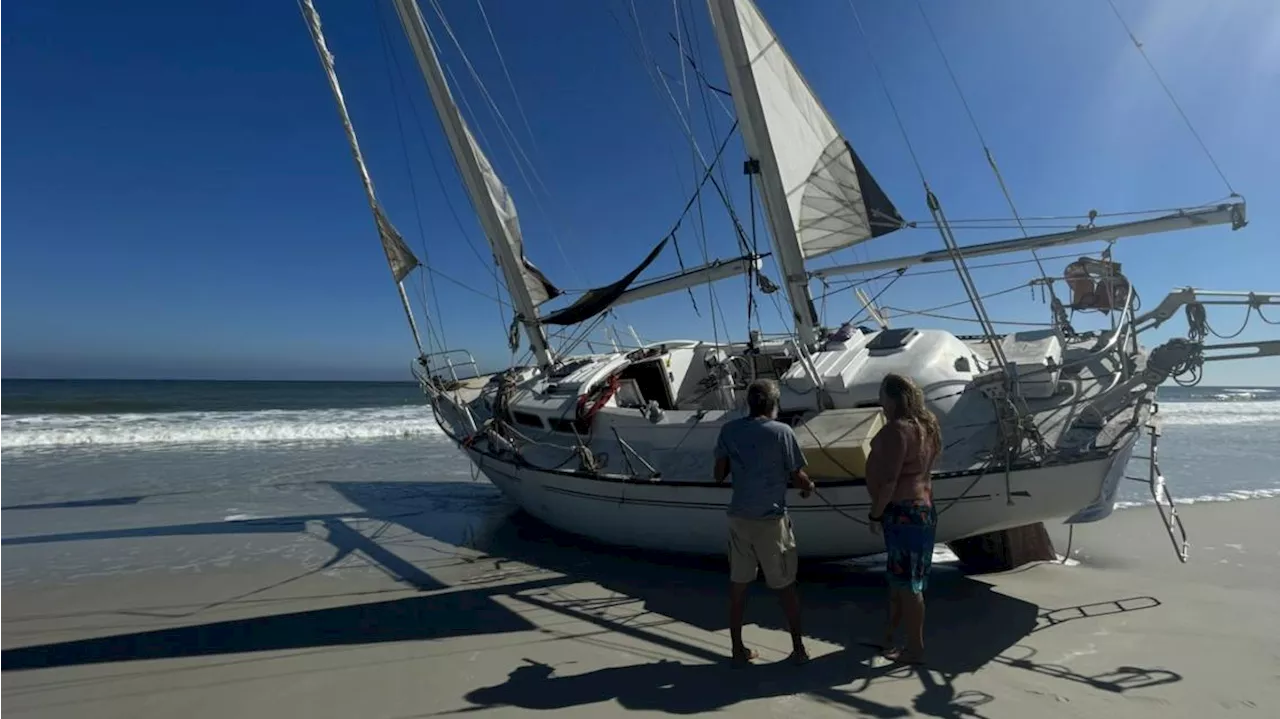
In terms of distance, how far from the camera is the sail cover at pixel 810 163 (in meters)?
8.78

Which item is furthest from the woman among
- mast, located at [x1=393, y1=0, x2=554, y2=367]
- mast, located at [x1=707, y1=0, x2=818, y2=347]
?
mast, located at [x1=393, y1=0, x2=554, y2=367]

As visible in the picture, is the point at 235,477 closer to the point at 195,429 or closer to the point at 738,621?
the point at 195,429

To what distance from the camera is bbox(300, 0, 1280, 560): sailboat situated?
5.90 m

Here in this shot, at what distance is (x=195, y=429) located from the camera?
27234mm

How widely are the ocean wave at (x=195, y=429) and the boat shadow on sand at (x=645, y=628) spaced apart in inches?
734

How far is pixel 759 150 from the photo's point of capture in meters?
8.62

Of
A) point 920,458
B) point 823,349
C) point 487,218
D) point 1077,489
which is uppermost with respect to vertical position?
point 487,218

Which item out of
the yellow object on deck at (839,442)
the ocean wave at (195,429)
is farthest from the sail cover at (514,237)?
the ocean wave at (195,429)

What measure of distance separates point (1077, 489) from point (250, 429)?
29.2 meters

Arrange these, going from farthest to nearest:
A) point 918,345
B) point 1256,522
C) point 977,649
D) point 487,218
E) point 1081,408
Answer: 1. point 487,218
2. point 1256,522
3. point 918,345
4. point 1081,408
5. point 977,649

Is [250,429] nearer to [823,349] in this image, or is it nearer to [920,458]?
[823,349]

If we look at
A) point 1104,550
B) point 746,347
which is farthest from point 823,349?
point 1104,550

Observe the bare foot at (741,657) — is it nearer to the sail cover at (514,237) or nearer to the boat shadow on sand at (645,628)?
the boat shadow on sand at (645,628)

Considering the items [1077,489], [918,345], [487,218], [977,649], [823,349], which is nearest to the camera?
[977,649]
